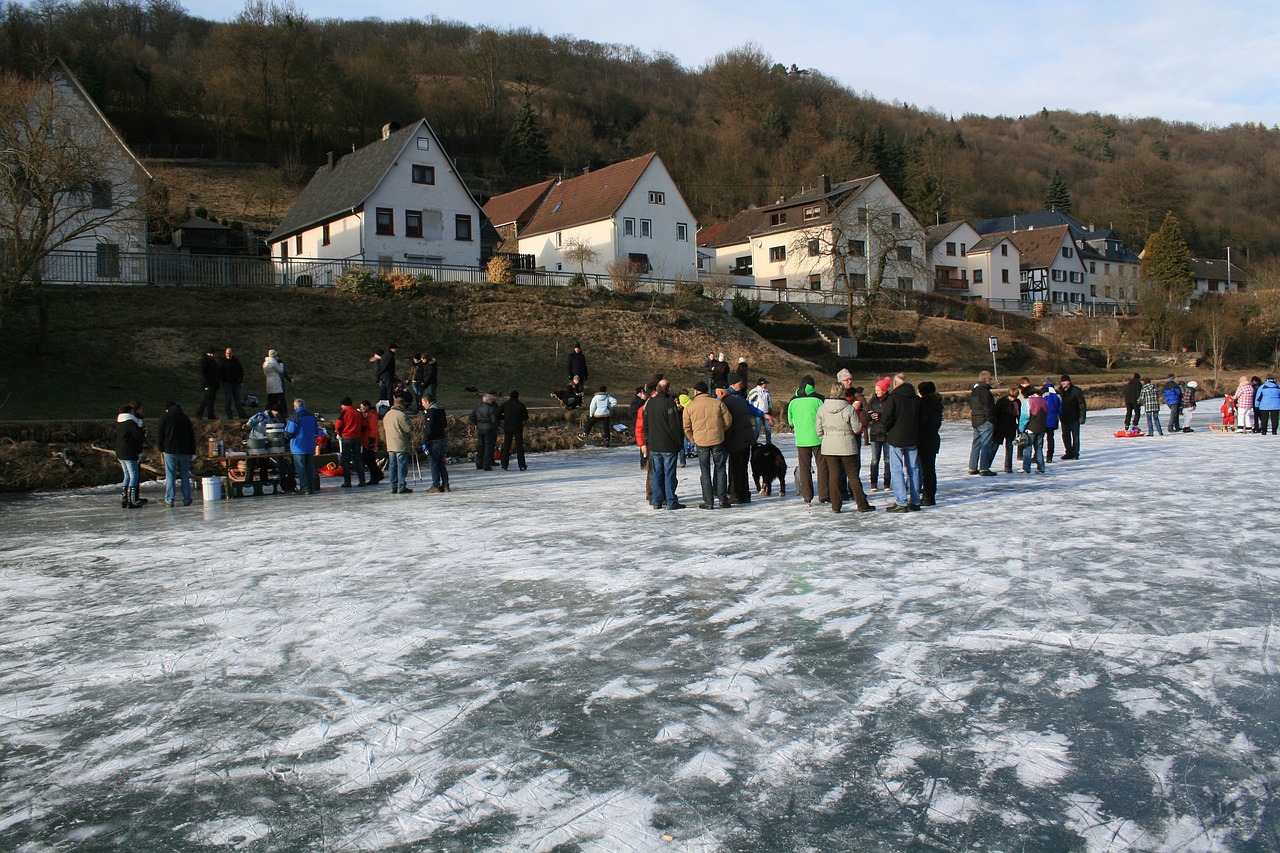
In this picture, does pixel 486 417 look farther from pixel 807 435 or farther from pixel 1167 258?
pixel 1167 258

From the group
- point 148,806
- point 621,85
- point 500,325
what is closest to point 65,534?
point 148,806

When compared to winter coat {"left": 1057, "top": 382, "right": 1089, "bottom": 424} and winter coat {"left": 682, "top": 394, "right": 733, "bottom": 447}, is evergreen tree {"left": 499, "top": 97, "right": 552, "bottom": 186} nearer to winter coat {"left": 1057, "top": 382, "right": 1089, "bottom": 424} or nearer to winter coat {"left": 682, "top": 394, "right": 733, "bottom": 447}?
winter coat {"left": 1057, "top": 382, "right": 1089, "bottom": 424}

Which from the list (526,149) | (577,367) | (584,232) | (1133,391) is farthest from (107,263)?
(526,149)

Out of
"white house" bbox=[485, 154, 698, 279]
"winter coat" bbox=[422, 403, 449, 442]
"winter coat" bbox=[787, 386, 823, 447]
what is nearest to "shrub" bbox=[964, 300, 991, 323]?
"white house" bbox=[485, 154, 698, 279]

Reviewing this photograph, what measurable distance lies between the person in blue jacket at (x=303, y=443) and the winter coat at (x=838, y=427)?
329 inches

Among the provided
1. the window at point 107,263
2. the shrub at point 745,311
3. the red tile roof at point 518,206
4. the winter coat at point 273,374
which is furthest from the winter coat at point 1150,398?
the red tile roof at point 518,206

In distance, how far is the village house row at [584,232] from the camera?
1478 inches

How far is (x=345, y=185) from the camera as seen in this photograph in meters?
45.3

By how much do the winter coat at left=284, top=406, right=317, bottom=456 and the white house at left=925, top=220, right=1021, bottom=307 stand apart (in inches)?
2476

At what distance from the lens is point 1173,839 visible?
3607 millimetres

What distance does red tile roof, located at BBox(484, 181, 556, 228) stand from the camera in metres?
58.9

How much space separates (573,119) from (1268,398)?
77383 mm

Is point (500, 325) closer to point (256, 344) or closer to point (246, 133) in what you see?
point (256, 344)

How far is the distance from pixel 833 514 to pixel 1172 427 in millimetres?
17823
